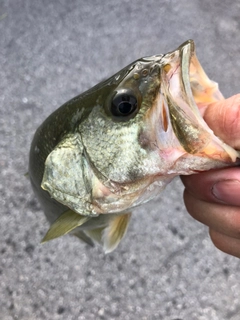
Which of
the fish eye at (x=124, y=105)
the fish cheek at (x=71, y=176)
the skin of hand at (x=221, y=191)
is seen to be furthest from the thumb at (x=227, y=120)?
the fish cheek at (x=71, y=176)

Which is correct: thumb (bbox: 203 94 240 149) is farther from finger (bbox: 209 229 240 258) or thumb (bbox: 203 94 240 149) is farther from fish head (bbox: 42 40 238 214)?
finger (bbox: 209 229 240 258)

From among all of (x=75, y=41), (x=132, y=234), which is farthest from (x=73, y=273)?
(x=75, y=41)

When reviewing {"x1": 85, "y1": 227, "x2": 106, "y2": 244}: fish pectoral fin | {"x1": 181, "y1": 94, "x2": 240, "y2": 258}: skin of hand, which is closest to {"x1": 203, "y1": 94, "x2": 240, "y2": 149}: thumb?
{"x1": 181, "y1": 94, "x2": 240, "y2": 258}: skin of hand

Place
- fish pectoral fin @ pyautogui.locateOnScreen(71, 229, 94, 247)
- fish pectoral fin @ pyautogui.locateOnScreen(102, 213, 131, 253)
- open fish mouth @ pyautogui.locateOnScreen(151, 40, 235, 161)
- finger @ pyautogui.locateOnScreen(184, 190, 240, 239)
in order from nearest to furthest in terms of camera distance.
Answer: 1. open fish mouth @ pyautogui.locateOnScreen(151, 40, 235, 161)
2. finger @ pyautogui.locateOnScreen(184, 190, 240, 239)
3. fish pectoral fin @ pyautogui.locateOnScreen(102, 213, 131, 253)
4. fish pectoral fin @ pyautogui.locateOnScreen(71, 229, 94, 247)

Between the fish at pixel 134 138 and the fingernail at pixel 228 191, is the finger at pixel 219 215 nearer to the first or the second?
the fingernail at pixel 228 191

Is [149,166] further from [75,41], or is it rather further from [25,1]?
[25,1]
